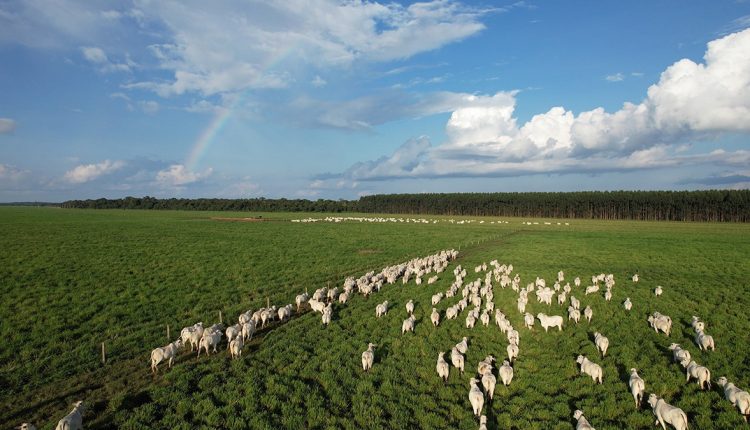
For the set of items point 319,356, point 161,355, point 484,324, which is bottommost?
point 484,324

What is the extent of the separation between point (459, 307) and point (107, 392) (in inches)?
602

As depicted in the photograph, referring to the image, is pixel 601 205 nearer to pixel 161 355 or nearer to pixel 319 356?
pixel 319 356

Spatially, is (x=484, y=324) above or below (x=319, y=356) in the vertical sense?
below

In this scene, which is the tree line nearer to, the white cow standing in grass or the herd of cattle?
the herd of cattle


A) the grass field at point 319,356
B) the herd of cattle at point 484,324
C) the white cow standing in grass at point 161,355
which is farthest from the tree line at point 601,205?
the white cow standing in grass at point 161,355

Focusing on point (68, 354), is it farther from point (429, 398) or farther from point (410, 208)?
point (410, 208)

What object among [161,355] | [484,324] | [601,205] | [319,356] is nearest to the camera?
[161,355]

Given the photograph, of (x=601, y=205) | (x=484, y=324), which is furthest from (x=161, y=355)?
(x=601, y=205)

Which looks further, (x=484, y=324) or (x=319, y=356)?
(x=484, y=324)

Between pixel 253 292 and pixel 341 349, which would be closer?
pixel 341 349

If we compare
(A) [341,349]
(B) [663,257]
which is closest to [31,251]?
(A) [341,349]

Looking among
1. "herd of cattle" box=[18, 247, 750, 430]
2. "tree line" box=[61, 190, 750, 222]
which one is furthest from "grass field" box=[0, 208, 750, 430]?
"tree line" box=[61, 190, 750, 222]

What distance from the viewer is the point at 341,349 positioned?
15812 mm

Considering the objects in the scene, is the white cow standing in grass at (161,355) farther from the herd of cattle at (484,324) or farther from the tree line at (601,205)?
the tree line at (601,205)
